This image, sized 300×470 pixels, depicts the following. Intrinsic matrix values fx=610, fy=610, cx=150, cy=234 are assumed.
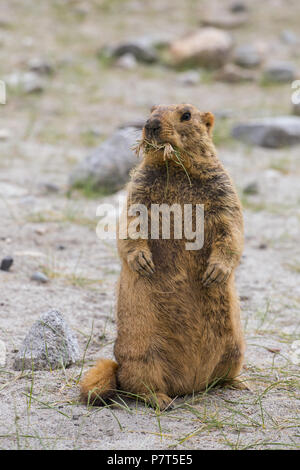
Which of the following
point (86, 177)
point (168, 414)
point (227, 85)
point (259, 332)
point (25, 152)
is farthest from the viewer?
point (227, 85)

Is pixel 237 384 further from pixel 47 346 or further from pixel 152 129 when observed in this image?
pixel 152 129

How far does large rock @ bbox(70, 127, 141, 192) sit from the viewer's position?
702 cm

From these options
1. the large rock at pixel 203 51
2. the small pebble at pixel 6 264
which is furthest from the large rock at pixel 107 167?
the large rock at pixel 203 51

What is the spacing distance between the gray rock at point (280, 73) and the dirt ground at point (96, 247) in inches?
8.8

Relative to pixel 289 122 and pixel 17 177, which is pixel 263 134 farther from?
pixel 17 177

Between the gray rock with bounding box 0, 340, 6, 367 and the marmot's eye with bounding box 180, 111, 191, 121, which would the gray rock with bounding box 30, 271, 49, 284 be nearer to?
the gray rock with bounding box 0, 340, 6, 367

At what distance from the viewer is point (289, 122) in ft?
31.2

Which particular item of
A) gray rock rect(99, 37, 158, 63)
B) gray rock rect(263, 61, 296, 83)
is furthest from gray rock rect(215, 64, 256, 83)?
gray rock rect(99, 37, 158, 63)

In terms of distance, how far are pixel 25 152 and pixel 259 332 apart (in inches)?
200

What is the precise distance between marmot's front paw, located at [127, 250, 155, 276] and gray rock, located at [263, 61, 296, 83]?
10379 millimetres

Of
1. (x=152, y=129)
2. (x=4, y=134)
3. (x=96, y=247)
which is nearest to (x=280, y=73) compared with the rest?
(x=4, y=134)

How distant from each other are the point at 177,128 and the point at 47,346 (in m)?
1.43

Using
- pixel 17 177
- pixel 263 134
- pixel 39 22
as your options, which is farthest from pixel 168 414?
pixel 39 22

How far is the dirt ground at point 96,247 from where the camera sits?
2916 mm
